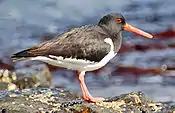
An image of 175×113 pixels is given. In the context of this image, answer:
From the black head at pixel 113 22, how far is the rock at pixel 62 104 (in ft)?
2.99

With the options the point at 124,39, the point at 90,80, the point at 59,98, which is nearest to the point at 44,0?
the point at 124,39

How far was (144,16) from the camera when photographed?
16203 millimetres

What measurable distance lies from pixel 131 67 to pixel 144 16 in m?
4.64

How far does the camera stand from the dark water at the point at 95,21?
35.0ft

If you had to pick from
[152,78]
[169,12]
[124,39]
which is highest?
[169,12]

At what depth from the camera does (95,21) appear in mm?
15664

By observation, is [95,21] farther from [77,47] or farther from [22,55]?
[22,55]

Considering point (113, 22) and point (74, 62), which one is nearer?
point (74, 62)

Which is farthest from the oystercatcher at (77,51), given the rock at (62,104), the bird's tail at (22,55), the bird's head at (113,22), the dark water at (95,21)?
the dark water at (95,21)

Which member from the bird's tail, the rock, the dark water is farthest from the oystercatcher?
the dark water

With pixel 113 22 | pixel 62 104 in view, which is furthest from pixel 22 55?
pixel 113 22

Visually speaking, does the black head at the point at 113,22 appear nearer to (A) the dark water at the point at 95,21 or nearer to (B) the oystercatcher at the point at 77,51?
(B) the oystercatcher at the point at 77,51

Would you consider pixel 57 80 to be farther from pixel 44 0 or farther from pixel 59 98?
pixel 44 0

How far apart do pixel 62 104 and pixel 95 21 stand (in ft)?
30.3
